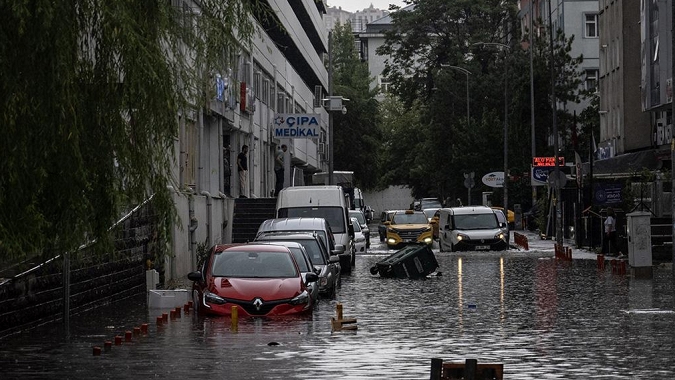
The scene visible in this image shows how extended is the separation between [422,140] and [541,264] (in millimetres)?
73214

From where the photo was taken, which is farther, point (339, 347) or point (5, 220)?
point (339, 347)

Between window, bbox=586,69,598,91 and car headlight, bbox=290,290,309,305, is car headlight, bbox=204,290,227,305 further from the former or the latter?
window, bbox=586,69,598,91

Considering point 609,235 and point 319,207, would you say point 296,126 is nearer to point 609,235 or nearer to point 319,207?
point 319,207

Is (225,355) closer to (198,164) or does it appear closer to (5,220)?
(5,220)

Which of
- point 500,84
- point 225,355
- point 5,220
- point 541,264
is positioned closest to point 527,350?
point 225,355

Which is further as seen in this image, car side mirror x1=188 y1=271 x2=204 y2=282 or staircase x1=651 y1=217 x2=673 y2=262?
staircase x1=651 y1=217 x2=673 y2=262

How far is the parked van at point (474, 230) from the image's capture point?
182 feet

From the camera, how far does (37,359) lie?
18.0 m

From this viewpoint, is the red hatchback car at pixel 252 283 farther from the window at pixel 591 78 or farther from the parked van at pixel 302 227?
the window at pixel 591 78

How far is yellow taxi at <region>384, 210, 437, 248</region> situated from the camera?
62.1m

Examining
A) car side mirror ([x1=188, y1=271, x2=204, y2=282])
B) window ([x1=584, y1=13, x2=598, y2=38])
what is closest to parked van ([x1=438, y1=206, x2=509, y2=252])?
car side mirror ([x1=188, y1=271, x2=204, y2=282])

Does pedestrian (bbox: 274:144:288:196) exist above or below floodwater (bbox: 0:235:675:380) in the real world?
above

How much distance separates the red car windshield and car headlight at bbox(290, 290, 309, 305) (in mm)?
698

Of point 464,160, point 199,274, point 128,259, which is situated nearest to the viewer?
point 199,274
